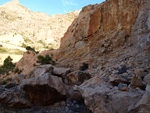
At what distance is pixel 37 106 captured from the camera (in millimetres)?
5027

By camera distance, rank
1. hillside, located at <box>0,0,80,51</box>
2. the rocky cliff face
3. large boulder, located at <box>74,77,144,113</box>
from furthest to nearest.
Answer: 1. hillside, located at <box>0,0,80,51</box>
2. the rocky cliff face
3. large boulder, located at <box>74,77,144,113</box>

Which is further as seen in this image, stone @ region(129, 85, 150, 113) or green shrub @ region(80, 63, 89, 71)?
green shrub @ region(80, 63, 89, 71)

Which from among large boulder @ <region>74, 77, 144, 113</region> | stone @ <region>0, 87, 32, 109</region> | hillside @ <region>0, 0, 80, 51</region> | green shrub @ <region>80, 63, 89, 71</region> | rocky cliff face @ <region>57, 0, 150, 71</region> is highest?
hillside @ <region>0, 0, 80, 51</region>

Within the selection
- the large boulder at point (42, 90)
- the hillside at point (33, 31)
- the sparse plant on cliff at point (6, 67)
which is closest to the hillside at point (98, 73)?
the large boulder at point (42, 90)

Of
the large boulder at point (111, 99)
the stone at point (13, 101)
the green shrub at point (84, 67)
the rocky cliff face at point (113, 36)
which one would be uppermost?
the rocky cliff face at point (113, 36)

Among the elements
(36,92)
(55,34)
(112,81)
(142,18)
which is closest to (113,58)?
(142,18)

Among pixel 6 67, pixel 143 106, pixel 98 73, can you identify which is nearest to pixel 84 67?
pixel 98 73

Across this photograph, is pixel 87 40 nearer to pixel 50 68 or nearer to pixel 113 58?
pixel 113 58

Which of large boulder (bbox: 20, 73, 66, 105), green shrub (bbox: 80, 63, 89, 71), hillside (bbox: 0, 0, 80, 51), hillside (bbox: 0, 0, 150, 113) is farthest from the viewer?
hillside (bbox: 0, 0, 80, 51)

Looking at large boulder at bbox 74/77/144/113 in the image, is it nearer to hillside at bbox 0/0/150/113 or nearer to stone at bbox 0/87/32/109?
hillside at bbox 0/0/150/113

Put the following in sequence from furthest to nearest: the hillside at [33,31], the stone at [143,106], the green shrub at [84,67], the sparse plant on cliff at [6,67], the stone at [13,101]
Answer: the hillside at [33,31] < the sparse plant on cliff at [6,67] < the green shrub at [84,67] < the stone at [13,101] < the stone at [143,106]

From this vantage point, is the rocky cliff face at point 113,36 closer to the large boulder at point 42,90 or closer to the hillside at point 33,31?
the large boulder at point 42,90

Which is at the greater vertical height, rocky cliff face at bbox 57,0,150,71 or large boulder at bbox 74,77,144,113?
rocky cliff face at bbox 57,0,150,71

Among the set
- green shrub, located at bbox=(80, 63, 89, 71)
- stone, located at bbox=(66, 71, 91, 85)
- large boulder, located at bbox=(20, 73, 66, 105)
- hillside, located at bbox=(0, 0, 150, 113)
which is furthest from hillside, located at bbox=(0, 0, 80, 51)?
large boulder, located at bbox=(20, 73, 66, 105)
